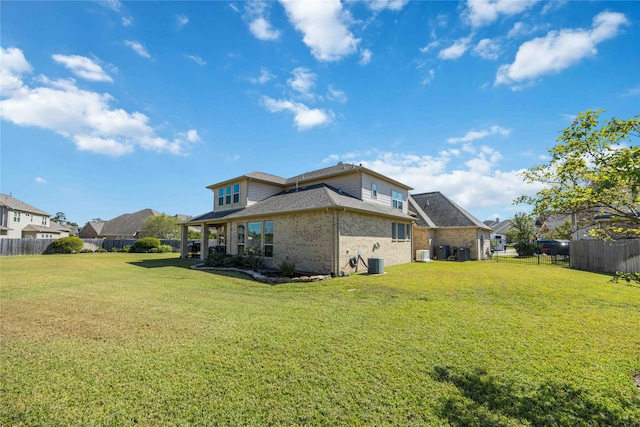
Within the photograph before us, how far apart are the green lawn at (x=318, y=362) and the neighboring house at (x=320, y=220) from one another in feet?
18.3

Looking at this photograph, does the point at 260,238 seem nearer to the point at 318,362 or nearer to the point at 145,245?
the point at 318,362

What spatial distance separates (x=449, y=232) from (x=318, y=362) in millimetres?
22542

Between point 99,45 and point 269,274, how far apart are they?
11794 millimetres

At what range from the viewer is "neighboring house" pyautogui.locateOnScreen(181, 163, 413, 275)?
1317 cm

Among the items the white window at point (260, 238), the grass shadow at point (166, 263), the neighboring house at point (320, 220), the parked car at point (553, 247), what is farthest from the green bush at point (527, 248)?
the grass shadow at point (166, 263)

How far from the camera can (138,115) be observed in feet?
46.4

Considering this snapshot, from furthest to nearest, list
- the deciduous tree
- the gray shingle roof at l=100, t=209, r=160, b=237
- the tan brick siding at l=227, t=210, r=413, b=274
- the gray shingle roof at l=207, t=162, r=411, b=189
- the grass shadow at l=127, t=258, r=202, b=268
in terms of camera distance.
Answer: the gray shingle roof at l=100, t=209, r=160, b=237 → the gray shingle roof at l=207, t=162, r=411, b=189 → the grass shadow at l=127, t=258, r=202, b=268 → the tan brick siding at l=227, t=210, r=413, b=274 → the deciduous tree

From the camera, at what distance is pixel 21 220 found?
37531mm

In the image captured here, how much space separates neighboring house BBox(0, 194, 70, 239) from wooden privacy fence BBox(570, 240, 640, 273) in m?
56.3

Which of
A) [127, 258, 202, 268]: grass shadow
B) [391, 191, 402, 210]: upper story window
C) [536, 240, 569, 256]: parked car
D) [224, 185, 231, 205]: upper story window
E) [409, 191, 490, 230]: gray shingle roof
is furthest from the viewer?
[536, 240, 569, 256]: parked car

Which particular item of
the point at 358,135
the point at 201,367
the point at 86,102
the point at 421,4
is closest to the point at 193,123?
the point at 86,102

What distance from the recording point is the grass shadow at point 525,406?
2.86 metres

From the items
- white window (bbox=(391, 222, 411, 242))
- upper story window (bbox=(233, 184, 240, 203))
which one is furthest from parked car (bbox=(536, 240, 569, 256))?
upper story window (bbox=(233, 184, 240, 203))

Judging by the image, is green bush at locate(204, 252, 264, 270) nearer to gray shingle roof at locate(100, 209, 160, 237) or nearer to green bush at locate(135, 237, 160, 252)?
green bush at locate(135, 237, 160, 252)
